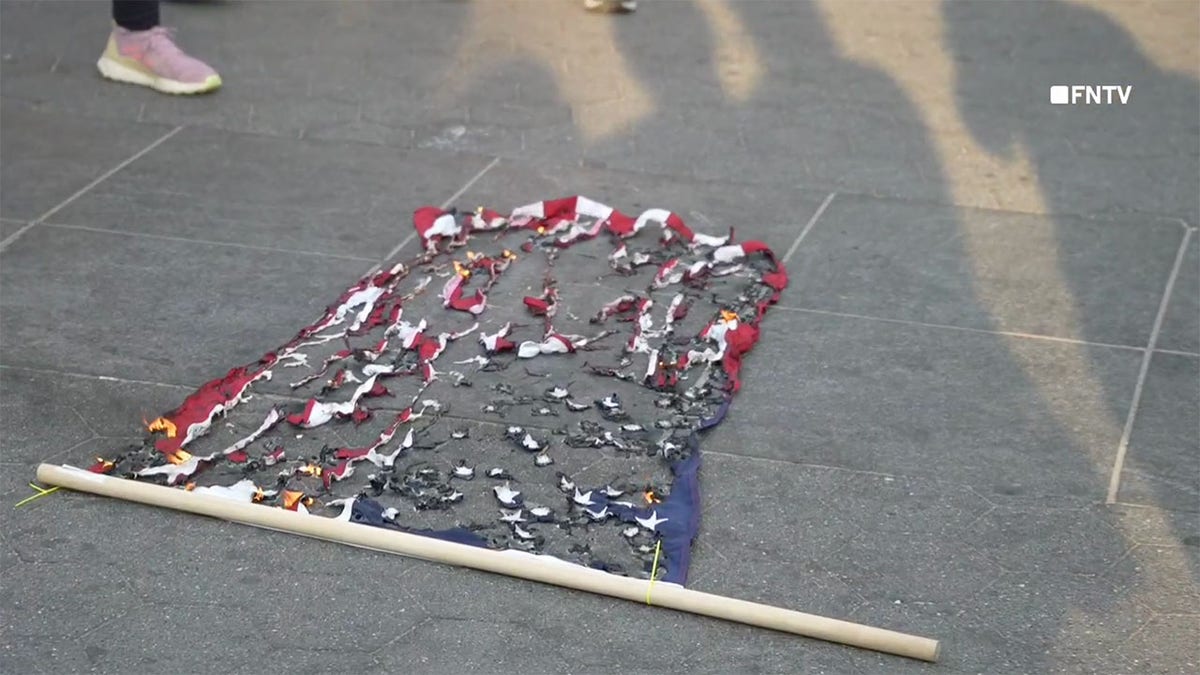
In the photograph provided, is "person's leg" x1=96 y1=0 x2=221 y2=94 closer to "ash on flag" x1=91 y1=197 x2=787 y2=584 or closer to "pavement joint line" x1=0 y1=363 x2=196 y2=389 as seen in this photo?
"ash on flag" x1=91 y1=197 x2=787 y2=584

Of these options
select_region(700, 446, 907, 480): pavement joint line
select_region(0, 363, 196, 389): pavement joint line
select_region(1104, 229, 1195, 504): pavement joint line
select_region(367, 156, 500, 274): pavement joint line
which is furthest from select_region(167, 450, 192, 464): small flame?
select_region(1104, 229, 1195, 504): pavement joint line

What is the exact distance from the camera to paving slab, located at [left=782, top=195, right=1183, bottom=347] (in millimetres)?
4406

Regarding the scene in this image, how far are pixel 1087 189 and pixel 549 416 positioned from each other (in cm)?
269

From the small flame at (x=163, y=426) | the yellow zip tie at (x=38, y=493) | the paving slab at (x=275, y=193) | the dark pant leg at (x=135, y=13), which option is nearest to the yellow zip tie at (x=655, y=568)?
the small flame at (x=163, y=426)

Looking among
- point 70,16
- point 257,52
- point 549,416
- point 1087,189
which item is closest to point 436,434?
point 549,416

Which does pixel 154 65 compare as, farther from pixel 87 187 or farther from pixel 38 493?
pixel 38 493

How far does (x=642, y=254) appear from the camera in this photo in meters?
4.70

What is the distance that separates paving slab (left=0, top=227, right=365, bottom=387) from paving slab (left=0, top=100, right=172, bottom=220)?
1.11 feet

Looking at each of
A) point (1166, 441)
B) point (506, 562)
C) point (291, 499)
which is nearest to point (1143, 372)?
point (1166, 441)

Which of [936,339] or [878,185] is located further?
[878,185]

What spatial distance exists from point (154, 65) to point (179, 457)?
3.18m

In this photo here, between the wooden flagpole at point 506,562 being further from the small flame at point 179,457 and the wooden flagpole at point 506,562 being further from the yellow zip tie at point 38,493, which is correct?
the small flame at point 179,457

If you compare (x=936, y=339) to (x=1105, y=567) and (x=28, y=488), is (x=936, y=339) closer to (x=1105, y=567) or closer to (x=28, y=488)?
(x=1105, y=567)

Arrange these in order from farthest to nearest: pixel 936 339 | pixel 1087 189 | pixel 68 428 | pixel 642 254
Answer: pixel 1087 189
pixel 642 254
pixel 936 339
pixel 68 428
